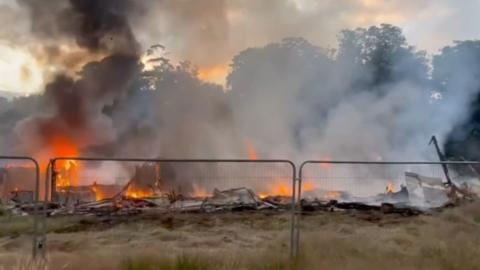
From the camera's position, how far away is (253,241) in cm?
1005

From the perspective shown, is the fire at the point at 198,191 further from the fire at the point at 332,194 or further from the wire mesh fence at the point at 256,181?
the fire at the point at 332,194

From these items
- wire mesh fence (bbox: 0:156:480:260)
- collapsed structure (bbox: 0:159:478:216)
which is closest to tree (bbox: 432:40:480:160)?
wire mesh fence (bbox: 0:156:480:260)

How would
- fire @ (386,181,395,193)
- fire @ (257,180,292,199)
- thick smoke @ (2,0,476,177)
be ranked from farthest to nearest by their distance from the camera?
thick smoke @ (2,0,476,177) → fire @ (386,181,395,193) → fire @ (257,180,292,199)

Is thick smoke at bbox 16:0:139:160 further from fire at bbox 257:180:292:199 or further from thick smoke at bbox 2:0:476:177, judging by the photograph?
fire at bbox 257:180:292:199

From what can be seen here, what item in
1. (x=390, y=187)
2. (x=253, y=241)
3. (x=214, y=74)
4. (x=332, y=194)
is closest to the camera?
(x=253, y=241)

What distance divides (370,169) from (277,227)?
756cm

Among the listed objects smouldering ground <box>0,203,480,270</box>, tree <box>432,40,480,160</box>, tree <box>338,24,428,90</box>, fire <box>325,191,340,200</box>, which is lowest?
smouldering ground <box>0,203,480,270</box>

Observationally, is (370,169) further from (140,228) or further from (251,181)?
(140,228)

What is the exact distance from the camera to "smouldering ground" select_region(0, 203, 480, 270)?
6809 mm

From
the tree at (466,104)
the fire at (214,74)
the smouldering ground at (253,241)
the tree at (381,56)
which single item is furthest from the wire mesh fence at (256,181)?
the tree at (381,56)

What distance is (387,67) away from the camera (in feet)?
103

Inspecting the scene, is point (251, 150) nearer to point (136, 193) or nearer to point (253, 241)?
point (136, 193)

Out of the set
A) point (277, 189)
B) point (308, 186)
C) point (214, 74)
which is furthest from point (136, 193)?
point (214, 74)

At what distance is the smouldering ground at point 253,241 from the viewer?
268 inches
